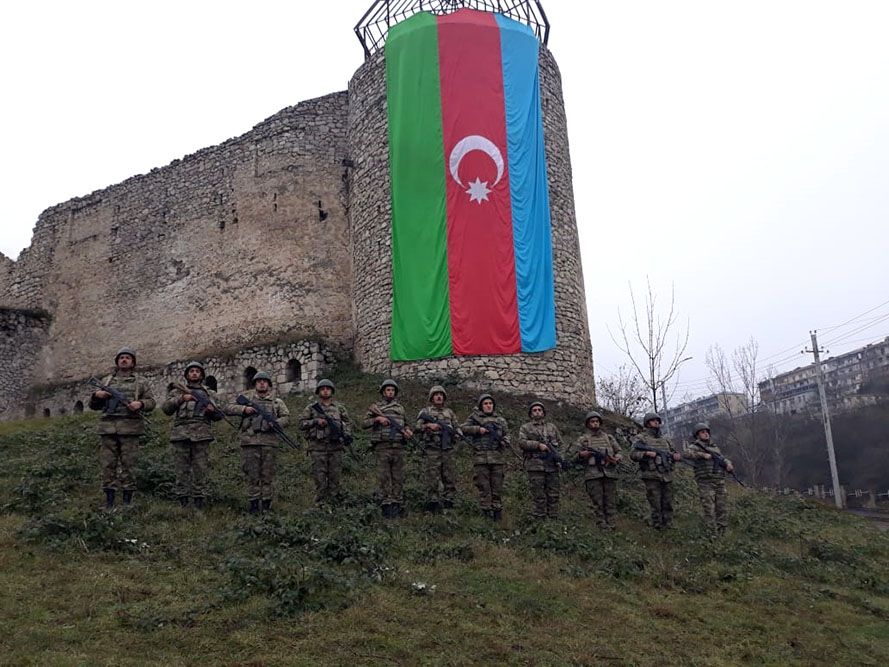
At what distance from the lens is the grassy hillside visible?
5.10 metres

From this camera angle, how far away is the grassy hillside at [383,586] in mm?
5098

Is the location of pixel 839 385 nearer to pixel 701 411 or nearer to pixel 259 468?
pixel 701 411

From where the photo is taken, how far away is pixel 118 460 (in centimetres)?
823

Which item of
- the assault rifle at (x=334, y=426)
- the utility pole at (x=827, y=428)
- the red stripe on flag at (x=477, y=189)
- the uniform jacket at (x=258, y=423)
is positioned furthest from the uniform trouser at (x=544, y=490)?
the utility pole at (x=827, y=428)

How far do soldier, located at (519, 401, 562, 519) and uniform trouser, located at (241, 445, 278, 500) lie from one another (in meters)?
3.28

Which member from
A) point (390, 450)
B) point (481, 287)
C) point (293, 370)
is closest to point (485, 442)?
point (390, 450)

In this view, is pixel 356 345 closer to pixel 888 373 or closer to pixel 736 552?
pixel 736 552

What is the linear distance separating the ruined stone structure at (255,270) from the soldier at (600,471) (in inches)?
214

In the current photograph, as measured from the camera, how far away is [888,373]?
160 feet

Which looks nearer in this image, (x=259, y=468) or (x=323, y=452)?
(x=259, y=468)

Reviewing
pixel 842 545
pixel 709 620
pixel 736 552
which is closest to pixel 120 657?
pixel 709 620

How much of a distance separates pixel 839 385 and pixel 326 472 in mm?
61910

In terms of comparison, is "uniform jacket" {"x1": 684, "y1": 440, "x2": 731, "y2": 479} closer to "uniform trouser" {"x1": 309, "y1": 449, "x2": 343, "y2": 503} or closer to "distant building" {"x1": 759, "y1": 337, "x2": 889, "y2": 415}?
"uniform trouser" {"x1": 309, "y1": 449, "x2": 343, "y2": 503}

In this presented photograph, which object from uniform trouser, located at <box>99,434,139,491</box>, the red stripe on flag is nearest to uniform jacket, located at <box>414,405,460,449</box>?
uniform trouser, located at <box>99,434,139,491</box>
